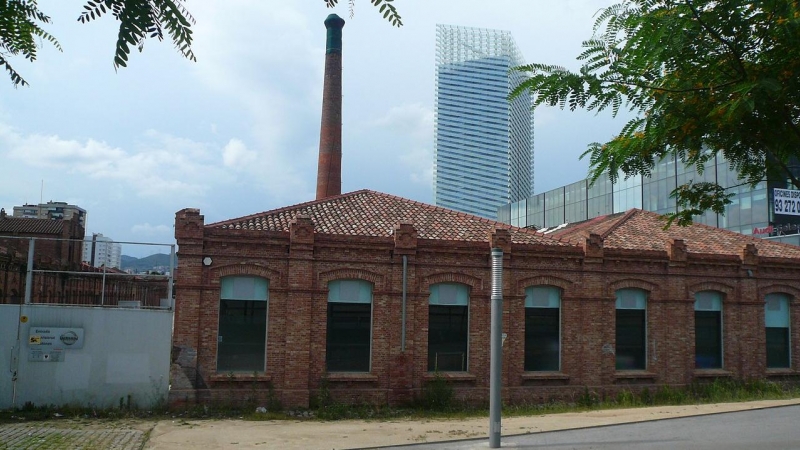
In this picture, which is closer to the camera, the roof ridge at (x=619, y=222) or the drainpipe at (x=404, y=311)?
the drainpipe at (x=404, y=311)

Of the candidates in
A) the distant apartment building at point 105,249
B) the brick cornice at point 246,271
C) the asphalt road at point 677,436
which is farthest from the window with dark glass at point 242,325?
the asphalt road at point 677,436

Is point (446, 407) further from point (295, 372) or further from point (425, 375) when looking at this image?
point (295, 372)

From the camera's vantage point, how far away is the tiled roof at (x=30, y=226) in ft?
116

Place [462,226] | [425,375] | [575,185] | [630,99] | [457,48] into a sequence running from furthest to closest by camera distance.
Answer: [457,48] → [575,185] → [462,226] → [425,375] → [630,99]

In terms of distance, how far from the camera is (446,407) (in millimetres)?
19141

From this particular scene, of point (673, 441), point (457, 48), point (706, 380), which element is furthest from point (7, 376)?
point (457, 48)

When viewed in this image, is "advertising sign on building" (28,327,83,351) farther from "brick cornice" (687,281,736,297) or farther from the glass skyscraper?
the glass skyscraper

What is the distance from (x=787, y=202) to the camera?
3111 centimetres

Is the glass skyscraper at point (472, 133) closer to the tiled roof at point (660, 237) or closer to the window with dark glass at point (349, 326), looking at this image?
the tiled roof at point (660, 237)

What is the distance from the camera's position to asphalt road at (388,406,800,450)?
1396 centimetres

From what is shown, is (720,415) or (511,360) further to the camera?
(511,360)

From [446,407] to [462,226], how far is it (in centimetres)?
585

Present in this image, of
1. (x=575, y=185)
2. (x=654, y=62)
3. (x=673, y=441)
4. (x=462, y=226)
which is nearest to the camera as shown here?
(x=654, y=62)

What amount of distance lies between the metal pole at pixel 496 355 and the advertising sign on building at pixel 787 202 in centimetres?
2270
